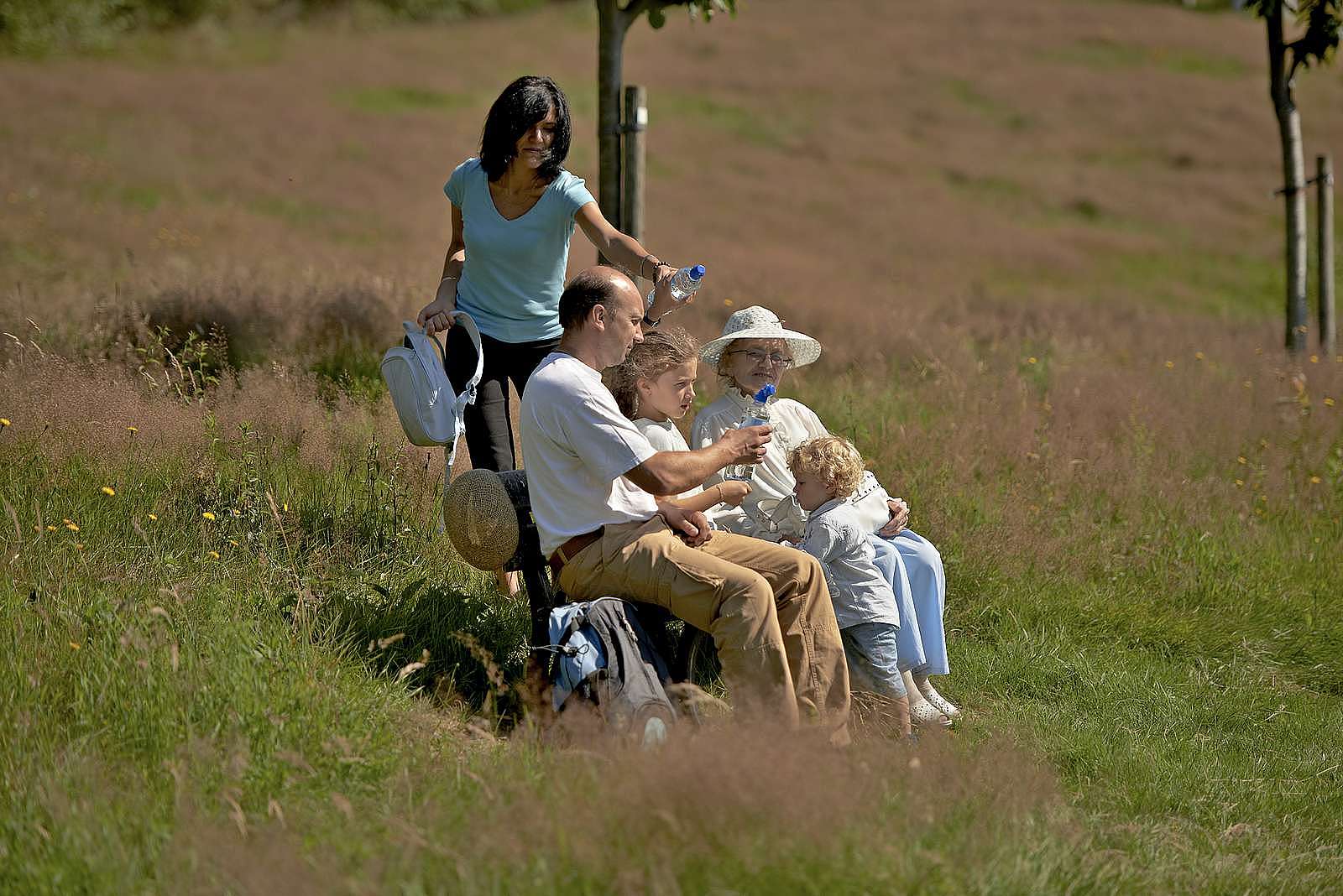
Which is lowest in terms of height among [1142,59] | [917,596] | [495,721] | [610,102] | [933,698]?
[933,698]

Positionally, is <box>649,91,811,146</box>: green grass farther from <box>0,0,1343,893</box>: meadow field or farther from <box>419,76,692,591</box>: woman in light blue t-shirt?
<box>419,76,692,591</box>: woman in light blue t-shirt

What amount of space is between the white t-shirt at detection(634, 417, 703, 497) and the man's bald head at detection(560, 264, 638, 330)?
484mm

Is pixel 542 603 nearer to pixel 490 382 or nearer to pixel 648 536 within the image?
pixel 648 536

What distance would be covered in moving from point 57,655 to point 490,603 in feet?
5.04

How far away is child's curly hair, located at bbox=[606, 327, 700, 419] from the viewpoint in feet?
14.2

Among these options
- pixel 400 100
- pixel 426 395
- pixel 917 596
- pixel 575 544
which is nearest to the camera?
pixel 575 544

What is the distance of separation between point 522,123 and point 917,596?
226 cm

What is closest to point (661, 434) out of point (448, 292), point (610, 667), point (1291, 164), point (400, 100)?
Answer: point (610, 667)

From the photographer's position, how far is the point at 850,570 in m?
4.40

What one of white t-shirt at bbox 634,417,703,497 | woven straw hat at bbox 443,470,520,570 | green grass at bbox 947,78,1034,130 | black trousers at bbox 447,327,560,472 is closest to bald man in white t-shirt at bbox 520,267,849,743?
woven straw hat at bbox 443,470,520,570

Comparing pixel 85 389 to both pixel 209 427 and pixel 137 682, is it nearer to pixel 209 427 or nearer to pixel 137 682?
pixel 209 427

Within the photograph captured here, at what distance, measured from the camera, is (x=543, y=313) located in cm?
507

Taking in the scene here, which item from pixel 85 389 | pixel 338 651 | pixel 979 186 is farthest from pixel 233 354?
pixel 979 186

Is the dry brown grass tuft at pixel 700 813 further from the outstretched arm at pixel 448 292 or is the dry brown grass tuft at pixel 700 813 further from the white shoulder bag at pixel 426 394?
the outstretched arm at pixel 448 292
